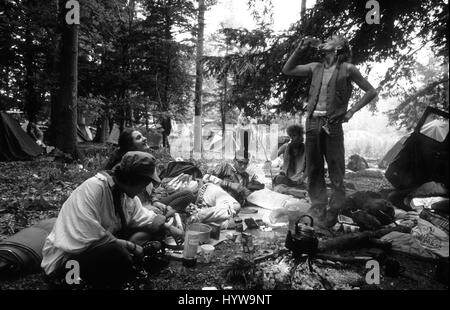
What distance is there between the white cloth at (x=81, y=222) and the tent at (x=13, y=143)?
→ 770 cm

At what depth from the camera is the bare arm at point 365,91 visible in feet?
12.0

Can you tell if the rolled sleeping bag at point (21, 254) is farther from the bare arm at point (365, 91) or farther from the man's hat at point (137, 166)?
the bare arm at point (365, 91)

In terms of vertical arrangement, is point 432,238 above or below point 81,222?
below

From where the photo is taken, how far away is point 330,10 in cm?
480

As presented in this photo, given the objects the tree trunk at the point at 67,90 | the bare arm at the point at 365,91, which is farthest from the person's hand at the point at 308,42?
the tree trunk at the point at 67,90

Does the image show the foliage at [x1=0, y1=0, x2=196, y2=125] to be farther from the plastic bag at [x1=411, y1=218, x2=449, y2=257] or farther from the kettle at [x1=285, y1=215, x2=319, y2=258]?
the plastic bag at [x1=411, y1=218, x2=449, y2=257]

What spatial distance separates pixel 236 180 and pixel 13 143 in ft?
23.2

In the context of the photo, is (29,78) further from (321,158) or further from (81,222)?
(321,158)

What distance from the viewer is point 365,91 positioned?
3.75m

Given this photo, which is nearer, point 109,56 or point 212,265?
point 212,265

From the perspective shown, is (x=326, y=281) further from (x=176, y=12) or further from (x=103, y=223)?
(x=176, y=12)

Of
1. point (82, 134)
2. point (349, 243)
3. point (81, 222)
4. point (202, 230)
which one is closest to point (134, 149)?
point (202, 230)

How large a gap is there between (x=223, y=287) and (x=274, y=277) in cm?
44

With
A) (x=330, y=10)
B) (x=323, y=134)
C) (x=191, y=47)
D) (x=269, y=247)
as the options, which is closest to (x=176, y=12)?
(x=191, y=47)
